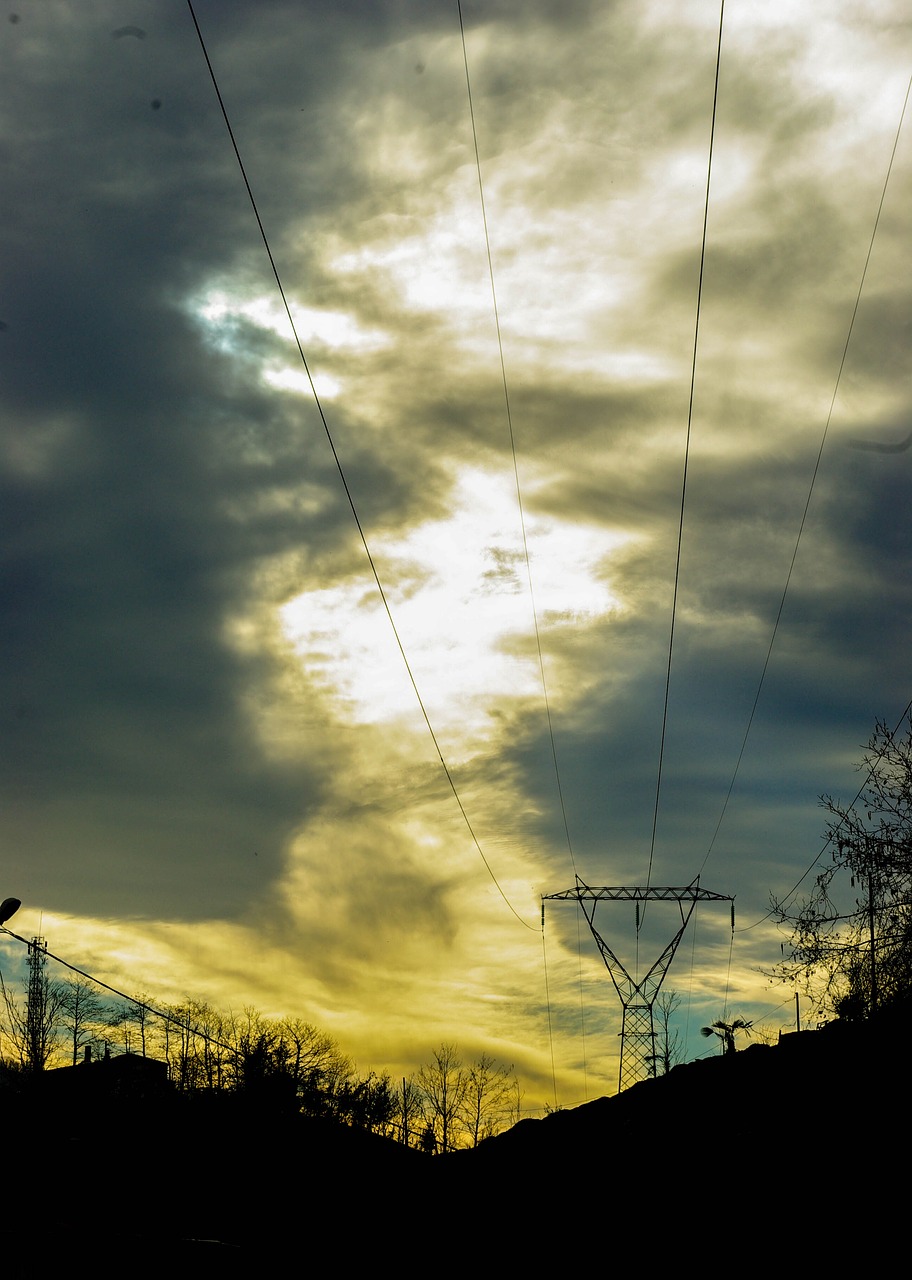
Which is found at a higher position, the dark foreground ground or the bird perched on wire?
the bird perched on wire

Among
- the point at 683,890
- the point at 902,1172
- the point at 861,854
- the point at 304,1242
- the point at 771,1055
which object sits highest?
the point at 683,890

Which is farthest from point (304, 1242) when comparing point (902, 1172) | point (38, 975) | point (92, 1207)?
point (38, 975)

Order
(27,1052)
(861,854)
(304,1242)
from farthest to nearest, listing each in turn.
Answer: (27,1052) < (304,1242) < (861,854)

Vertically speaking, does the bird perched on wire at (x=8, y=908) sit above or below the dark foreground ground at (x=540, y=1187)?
above

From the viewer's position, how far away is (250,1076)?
215 feet

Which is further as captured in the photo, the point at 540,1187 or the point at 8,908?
the point at 540,1187

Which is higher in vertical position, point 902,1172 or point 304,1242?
point 902,1172

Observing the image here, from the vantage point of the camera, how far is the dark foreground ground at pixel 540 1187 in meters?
21.3

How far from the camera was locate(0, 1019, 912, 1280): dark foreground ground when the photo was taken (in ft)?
70.0

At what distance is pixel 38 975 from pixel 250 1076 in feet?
46.6

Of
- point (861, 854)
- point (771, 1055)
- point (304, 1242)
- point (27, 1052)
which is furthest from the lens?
point (27, 1052)

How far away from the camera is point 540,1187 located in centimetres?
3494

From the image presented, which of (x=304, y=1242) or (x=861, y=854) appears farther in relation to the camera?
(x=304, y=1242)

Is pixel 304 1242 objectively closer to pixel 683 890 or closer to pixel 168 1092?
pixel 683 890
